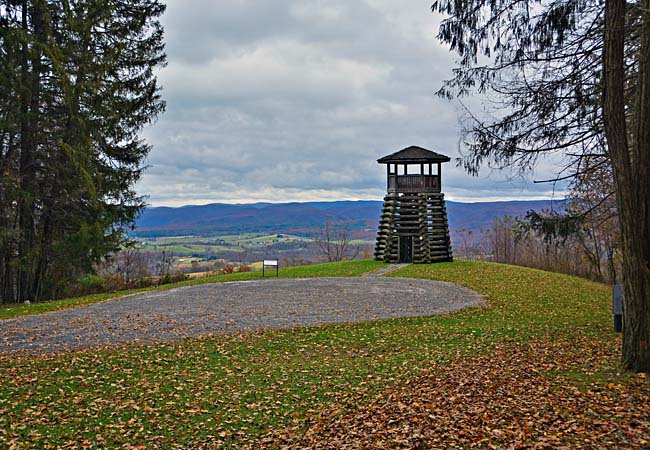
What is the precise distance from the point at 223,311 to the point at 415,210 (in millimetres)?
15413

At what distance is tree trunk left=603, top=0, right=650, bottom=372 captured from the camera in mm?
6543

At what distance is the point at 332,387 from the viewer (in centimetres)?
776

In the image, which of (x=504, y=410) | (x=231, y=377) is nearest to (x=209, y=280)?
(x=231, y=377)

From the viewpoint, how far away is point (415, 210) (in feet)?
91.3

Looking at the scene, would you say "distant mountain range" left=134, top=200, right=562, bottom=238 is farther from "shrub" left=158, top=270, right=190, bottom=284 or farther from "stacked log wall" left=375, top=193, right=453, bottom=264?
"shrub" left=158, top=270, right=190, bottom=284

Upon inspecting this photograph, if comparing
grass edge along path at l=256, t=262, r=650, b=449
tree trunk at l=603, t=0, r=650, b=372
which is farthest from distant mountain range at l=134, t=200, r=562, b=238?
tree trunk at l=603, t=0, r=650, b=372

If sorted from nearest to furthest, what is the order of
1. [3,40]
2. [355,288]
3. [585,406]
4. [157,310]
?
[585,406] < [157,310] < [3,40] < [355,288]

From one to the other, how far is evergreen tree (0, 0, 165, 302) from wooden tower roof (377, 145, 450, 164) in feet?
45.1

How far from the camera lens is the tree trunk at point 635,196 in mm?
6543

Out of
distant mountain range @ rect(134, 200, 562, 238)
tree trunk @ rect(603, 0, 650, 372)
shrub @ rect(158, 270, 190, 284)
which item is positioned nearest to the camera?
tree trunk @ rect(603, 0, 650, 372)

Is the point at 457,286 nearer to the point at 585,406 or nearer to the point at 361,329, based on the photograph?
the point at 361,329

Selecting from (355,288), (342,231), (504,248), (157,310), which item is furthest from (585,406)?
(342,231)

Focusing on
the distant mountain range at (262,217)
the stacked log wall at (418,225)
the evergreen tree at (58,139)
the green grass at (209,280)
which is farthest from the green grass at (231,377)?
the distant mountain range at (262,217)

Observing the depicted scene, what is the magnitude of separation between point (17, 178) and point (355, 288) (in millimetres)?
12437
